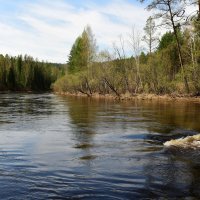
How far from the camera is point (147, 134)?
15289 millimetres

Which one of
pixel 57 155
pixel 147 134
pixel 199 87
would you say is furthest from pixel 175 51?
pixel 57 155

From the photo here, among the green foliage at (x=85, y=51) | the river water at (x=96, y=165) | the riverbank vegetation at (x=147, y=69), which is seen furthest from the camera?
the green foliage at (x=85, y=51)

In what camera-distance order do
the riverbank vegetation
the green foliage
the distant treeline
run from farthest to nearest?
the distant treeline < the green foliage < the riverbank vegetation

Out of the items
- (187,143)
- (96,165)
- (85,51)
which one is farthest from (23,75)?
(96,165)

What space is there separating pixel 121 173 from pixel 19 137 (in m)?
6.75

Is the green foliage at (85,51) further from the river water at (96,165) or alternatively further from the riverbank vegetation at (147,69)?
the river water at (96,165)

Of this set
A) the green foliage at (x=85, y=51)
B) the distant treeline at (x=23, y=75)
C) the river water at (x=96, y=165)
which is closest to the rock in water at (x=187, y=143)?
the river water at (x=96, y=165)

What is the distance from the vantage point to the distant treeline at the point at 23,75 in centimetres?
11262

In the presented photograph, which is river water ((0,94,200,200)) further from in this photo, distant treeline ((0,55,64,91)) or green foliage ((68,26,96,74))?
distant treeline ((0,55,64,91))

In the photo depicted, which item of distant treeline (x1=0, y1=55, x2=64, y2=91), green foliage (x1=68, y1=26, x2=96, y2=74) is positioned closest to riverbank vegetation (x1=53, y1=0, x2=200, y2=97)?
green foliage (x1=68, y1=26, x2=96, y2=74)

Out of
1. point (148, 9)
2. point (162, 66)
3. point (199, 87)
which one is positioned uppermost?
point (148, 9)

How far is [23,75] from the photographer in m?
116

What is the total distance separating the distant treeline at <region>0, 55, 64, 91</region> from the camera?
113 m

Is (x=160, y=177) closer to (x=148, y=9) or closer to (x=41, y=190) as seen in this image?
(x=41, y=190)
